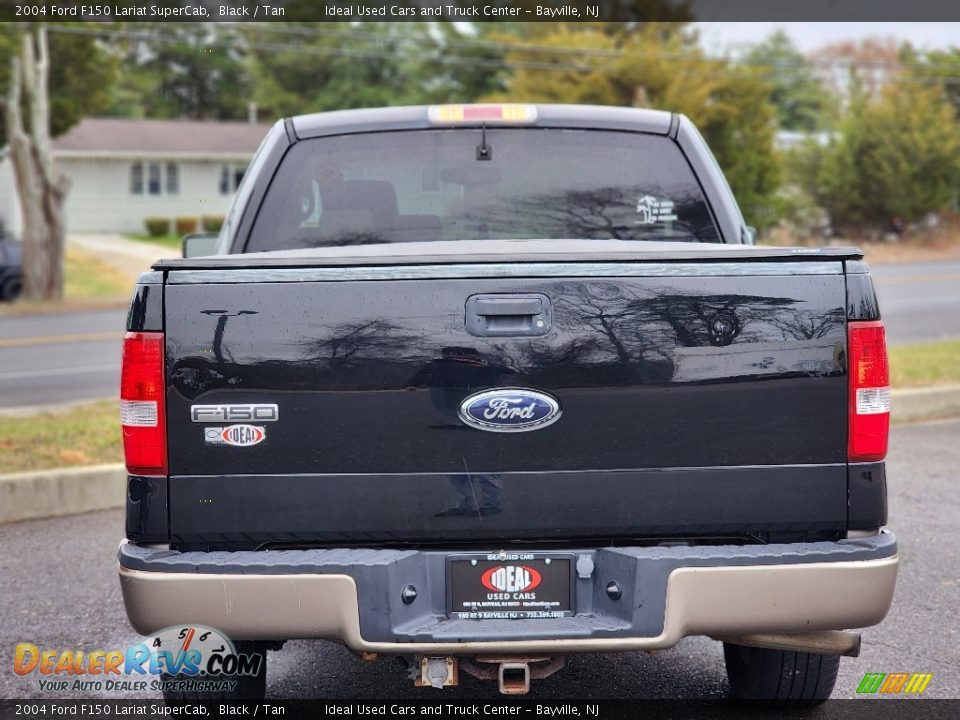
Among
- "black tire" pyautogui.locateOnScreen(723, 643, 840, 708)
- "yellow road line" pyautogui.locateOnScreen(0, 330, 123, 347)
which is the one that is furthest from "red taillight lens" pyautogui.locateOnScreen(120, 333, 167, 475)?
"yellow road line" pyautogui.locateOnScreen(0, 330, 123, 347)

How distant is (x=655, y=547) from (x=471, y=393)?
63 centimetres

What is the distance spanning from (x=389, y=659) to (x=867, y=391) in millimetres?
2220

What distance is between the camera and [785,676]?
3859 millimetres

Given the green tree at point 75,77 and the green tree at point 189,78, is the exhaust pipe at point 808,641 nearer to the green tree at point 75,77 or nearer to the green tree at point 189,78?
the green tree at point 75,77

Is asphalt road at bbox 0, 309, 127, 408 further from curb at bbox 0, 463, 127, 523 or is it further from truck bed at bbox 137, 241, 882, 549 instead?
truck bed at bbox 137, 241, 882, 549

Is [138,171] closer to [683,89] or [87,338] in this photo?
[683,89]

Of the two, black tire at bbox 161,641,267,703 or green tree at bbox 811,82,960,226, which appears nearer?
black tire at bbox 161,641,267,703

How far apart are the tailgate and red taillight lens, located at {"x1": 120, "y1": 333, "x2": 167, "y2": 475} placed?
3cm

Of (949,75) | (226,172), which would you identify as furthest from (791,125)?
(226,172)

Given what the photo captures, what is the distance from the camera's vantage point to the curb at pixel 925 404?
9781 mm

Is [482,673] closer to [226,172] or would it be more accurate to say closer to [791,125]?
[226,172]

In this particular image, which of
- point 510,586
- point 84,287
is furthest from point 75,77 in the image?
point 510,586

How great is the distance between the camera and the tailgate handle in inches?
120

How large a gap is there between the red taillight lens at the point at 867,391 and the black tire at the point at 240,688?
1.75m
